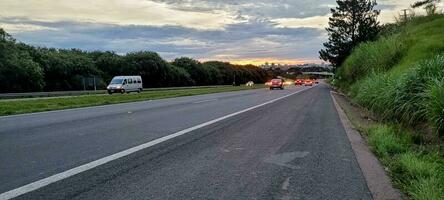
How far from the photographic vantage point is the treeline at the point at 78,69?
57.4 meters

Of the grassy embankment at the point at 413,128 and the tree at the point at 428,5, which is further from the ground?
the tree at the point at 428,5

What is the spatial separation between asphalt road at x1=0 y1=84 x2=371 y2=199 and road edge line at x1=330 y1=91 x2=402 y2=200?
141 mm

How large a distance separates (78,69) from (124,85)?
76.4 ft

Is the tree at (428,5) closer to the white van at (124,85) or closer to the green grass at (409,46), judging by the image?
the green grass at (409,46)

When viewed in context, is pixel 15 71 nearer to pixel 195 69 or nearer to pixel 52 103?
pixel 52 103

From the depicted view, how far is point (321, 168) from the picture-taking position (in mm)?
7402

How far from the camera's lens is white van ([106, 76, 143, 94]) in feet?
168

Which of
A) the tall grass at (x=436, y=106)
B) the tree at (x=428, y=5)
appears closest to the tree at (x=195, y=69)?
the tree at (x=428, y=5)

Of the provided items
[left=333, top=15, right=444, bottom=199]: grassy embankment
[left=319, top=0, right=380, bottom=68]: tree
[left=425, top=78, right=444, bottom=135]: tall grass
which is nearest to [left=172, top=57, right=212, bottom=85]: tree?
[left=319, top=0, right=380, bottom=68]: tree

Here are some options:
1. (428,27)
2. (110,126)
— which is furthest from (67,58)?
(110,126)

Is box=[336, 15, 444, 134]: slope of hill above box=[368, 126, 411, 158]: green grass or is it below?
above

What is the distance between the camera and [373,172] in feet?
23.7

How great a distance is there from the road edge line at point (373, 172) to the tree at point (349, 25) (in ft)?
220

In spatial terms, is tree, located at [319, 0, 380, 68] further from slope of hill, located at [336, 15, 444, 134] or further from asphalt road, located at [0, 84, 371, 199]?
Answer: asphalt road, located at [0, 84, 371, 199]
